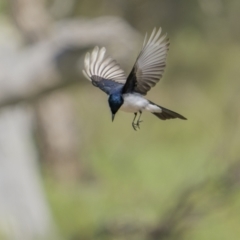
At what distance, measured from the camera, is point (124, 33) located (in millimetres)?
2693

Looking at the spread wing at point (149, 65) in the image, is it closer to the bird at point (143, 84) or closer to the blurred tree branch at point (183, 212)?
the bird at point (143, 84)

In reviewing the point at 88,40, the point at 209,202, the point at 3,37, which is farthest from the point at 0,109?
the point at 3,37

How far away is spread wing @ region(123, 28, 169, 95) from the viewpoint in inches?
26.4

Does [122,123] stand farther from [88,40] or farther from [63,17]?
[88,40]

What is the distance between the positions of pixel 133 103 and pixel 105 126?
5.45m

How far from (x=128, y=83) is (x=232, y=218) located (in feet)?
11.8

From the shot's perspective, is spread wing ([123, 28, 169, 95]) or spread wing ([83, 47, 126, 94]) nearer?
spread wing ([123, 28, 169, 95])

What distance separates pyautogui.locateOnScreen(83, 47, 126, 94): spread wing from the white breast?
0.09 meters

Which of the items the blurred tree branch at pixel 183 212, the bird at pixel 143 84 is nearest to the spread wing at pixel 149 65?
the bird at pixel 143 84

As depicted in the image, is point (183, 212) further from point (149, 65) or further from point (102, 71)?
point (149, 65)

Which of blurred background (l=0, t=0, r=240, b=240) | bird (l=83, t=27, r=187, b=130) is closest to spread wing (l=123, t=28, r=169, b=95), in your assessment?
bird (l=83, t=27, r=187, b=130)

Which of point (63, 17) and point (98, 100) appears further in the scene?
point (98, 100)

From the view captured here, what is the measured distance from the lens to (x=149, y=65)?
71 centimetres

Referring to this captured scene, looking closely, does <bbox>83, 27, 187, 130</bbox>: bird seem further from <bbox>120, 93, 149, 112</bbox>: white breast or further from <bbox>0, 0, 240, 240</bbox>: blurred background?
<bbox>0, 0, 240, 240</bbox>: blurred background
